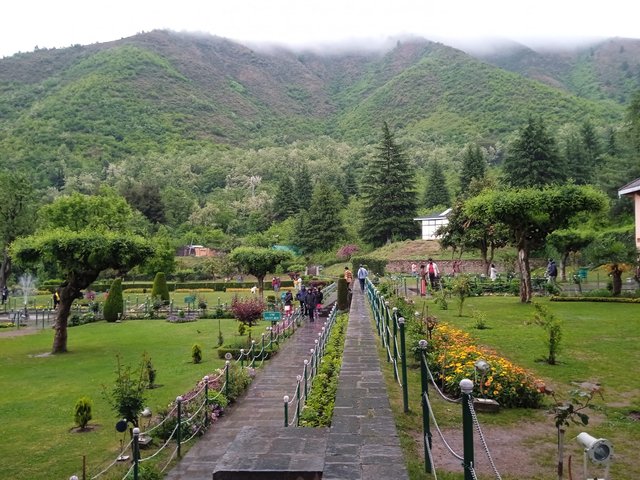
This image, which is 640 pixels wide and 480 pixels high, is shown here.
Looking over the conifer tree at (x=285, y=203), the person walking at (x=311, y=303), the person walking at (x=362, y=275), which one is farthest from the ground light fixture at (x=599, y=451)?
the conifer tree at (x=285, y=203)

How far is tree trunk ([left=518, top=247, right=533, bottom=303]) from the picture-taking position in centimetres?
2220

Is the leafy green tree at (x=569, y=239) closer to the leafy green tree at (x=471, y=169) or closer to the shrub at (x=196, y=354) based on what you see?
the shrub at (x=196, y=354)

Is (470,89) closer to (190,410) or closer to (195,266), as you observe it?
(195,266)

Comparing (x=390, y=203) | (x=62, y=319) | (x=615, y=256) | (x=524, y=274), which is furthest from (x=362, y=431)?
(x=390, y=203)

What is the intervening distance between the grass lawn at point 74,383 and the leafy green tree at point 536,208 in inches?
425

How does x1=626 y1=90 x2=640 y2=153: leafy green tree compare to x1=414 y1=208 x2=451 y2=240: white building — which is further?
x1=414 y1=208 x2=451 y2=240: white building

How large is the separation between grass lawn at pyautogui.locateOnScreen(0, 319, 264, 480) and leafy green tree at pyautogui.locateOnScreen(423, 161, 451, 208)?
1889 inches

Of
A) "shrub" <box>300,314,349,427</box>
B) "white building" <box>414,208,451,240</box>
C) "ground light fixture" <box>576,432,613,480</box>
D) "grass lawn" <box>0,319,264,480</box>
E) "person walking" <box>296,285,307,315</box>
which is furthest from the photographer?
"white building" <box>414,208,451,240</box>

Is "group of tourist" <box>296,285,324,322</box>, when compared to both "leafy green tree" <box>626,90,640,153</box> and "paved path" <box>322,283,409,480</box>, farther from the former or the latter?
"leafy green tree" <box>626,90,640,153</box>

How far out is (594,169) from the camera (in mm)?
59312

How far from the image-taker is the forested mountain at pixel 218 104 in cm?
10575

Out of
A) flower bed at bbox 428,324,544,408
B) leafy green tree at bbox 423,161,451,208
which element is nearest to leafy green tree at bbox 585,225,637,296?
flower bed at bbox 428,324,544,408

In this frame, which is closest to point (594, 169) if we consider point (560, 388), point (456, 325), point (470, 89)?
point (456, 325)

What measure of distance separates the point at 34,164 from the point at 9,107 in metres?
45.2
